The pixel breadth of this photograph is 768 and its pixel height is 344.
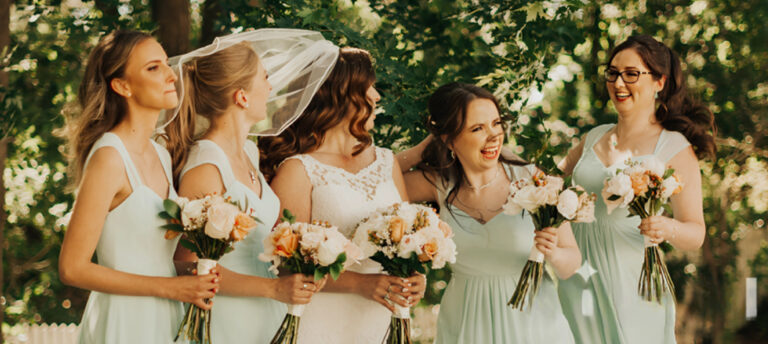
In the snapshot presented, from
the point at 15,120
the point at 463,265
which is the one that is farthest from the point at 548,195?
the point at 15,120

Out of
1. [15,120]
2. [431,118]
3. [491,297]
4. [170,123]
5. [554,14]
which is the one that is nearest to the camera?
[170,123]

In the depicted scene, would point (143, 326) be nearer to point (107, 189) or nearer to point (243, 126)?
point (107, 189)

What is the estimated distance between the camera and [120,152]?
119 inches

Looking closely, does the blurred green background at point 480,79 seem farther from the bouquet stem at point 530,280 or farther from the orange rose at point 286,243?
the orange rose at point 286,243

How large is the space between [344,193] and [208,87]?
0.83 meters

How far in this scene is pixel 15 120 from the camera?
6215 millimetres

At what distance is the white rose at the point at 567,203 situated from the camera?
3.59 m

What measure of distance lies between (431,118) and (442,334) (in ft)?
3.92

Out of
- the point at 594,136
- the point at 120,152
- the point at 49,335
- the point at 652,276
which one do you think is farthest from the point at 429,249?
the point at 49,335

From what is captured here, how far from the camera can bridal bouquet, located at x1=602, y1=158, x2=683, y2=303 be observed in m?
3.98

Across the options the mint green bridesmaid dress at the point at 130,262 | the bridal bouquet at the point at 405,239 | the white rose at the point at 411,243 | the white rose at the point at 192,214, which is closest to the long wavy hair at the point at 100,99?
the mint green bridesmaid dress at the point at 130,262

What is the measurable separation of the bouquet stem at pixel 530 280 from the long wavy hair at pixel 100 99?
6.81ft

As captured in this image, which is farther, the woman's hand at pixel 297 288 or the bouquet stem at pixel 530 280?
the bouquet stem at pixel 530 280

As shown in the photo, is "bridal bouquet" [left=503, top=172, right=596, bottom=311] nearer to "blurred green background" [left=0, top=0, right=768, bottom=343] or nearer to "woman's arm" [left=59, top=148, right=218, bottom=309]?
"blurred green background" [left=0, top=0, right=768, bottom=343]
